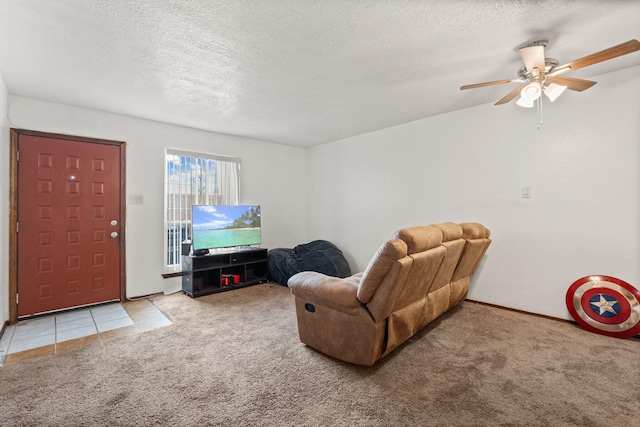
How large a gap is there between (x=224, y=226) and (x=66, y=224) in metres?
1.83

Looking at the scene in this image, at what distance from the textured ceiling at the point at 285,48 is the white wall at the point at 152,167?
22 cm

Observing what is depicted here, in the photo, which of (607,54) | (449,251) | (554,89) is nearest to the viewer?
(607,54)

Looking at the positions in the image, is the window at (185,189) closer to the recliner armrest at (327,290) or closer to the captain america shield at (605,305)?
the recliner armrest at (327,290)

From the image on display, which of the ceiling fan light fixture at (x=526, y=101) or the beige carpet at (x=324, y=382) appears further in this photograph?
the ceiling fan light fixture at (x=526, y=101)

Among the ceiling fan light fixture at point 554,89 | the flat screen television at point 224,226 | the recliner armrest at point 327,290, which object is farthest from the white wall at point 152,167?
the ceiling fan light fixture at point 554,89

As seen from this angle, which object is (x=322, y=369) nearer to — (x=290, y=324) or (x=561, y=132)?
(x=290, y=324)

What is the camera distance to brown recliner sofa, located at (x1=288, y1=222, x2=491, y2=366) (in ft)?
6.53

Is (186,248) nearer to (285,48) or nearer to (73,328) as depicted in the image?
(73,328)

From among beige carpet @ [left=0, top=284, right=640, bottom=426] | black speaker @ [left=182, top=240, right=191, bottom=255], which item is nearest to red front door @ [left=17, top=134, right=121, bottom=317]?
black speaker @ [left=182, top=240, right=191, bottom=255]

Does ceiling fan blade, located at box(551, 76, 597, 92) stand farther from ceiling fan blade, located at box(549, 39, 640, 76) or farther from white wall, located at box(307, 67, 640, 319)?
white wall, located at box(307, 67, 640, 319)

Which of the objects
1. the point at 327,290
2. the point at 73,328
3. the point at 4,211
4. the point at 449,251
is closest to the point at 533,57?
the point at 449,251

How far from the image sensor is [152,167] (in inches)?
163

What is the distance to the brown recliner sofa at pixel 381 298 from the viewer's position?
199 centimetres

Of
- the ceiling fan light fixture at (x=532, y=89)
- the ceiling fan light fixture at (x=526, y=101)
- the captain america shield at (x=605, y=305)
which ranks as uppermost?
the ceiling fan light fixture at (x=532, y=89)
